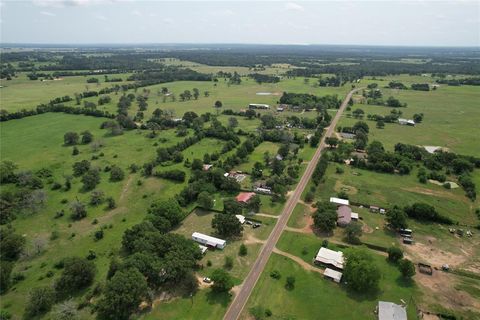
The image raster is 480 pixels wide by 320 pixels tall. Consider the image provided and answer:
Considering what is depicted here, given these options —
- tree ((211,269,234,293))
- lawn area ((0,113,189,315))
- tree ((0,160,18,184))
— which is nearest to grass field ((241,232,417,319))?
tree ((211,269,234,293))

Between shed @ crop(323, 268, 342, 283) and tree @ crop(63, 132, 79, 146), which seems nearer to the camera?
shed @ crop(323, 268, 342, 283)

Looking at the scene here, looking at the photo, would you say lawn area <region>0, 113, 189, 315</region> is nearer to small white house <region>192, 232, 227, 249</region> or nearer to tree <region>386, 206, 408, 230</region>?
small white house <region>192, 232, 227, 249</region>

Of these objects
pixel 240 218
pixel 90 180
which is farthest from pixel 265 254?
pixel 90 180

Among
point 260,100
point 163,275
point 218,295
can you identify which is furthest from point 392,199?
point 260,100

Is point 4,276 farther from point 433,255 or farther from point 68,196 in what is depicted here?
point 433,255

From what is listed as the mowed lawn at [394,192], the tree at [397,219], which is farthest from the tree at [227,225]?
the tree at [397,219]

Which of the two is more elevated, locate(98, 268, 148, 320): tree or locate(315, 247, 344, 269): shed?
locate(98, 268, 148, 320): tree
